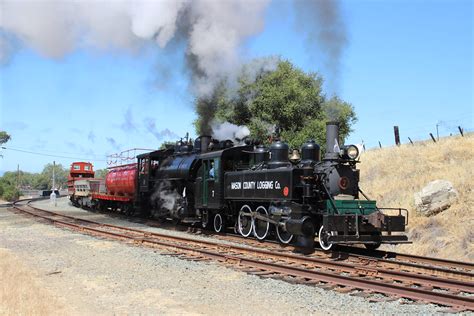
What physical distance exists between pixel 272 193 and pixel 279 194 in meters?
0.34

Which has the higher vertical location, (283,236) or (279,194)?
(279,194)

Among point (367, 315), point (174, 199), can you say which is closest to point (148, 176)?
point (174, 199)

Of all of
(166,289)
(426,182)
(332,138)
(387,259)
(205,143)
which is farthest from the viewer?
(426,182)

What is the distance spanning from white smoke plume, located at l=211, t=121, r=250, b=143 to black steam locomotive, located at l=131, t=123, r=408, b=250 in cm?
137

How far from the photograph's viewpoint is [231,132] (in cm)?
1916

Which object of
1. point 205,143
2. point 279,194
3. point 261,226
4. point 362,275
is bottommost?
point 362,275

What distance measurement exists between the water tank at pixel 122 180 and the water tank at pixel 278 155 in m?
10.7

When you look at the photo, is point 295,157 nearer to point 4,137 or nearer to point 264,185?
point 264,185

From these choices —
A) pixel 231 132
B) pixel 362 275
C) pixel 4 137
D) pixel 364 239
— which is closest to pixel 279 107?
pixel 231 132

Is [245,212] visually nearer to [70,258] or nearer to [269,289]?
[70,258]

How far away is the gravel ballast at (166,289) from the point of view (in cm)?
653

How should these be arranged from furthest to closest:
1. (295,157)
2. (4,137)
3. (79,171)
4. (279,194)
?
(4,137)
(79,171)
(295,157)
(279,194)

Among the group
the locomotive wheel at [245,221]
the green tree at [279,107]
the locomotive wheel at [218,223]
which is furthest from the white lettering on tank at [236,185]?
the green tree at [279,107]

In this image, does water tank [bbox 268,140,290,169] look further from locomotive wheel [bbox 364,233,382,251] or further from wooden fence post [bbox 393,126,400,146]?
wooden fence post [bbox 393,126,400,146]
